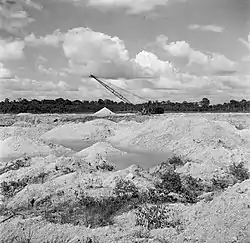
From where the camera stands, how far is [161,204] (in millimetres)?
12164

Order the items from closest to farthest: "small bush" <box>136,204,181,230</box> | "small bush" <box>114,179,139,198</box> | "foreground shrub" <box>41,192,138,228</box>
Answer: "small bush" <box>136,204,181,230</box> < "foreground shrub" <box>41,192,138,228</box> < "small bush" <box>114,179,139,198</box>

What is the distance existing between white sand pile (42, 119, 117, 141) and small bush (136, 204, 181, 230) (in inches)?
902

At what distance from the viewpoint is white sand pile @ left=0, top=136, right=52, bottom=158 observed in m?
Answer: 24.3

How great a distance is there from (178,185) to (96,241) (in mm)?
5517

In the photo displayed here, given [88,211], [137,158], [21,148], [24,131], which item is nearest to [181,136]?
[137,158]

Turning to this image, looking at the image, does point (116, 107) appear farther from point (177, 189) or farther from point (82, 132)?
point (177, 189)

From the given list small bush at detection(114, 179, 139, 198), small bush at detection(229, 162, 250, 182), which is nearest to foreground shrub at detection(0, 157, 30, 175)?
small bush at detection(114, 179, 139, 198)

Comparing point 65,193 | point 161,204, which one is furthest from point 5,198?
point 161,204

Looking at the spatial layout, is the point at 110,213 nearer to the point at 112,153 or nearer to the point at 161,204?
the point at 161,204

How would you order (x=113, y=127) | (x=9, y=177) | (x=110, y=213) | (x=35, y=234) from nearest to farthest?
(x=35, y=234)
(x=110, y=213)
(x=9, y=177)
(x=113, y=127)

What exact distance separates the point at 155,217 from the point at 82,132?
83.0ft

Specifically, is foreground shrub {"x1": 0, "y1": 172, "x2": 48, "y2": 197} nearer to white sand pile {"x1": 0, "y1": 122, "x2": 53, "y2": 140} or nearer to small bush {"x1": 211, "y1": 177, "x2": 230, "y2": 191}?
small bush {"x1": 211, "y1": 177, "x2": 230, "y2": 191}

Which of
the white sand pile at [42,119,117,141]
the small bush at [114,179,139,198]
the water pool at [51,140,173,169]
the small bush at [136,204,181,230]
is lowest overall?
the water pool at [51,140,173,169]

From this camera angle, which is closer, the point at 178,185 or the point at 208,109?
the point at 178,185
